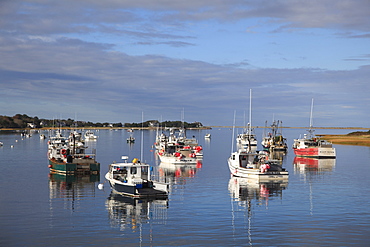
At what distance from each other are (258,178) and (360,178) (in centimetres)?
1848

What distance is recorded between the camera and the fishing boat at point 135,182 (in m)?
49.8

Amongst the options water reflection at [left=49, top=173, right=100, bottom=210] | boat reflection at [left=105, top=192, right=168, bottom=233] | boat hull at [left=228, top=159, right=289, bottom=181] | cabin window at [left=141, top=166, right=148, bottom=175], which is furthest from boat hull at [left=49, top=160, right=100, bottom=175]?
boat hull at [left=228, top=159, right=289, bottom=181]

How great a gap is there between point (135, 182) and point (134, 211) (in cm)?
647

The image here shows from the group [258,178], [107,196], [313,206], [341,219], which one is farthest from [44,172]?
[341,219]

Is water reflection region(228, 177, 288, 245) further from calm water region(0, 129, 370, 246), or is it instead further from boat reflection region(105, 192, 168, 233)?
boat reflection region(105, 192, 168, 233)

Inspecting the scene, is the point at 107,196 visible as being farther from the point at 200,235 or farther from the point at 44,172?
the point at 44,172

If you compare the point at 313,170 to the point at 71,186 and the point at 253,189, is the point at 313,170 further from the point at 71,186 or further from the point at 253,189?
the point at 71,186

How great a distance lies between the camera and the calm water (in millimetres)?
34125

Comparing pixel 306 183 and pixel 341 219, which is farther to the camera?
pixel 306 183

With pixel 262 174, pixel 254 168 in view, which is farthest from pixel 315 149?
pixel 262 174

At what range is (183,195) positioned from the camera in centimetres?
5419

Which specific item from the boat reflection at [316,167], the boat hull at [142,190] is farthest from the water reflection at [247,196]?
the boat reflection at [316,167]

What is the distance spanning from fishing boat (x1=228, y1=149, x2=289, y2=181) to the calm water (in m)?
1.77

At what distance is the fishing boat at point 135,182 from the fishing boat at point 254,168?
19097 mm
